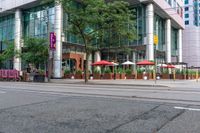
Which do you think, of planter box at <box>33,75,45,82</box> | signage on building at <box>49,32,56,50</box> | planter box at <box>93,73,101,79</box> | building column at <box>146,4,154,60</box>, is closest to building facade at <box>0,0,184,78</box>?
building column at <box>146,4,154,60</box>

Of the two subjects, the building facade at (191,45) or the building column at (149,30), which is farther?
the building facade at (191,45)

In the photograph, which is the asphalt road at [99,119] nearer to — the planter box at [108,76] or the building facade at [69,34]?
the planter box at [108,76]

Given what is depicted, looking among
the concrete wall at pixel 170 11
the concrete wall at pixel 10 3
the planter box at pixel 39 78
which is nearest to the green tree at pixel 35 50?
the planter box at pixel 39 78

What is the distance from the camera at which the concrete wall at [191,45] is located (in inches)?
3050

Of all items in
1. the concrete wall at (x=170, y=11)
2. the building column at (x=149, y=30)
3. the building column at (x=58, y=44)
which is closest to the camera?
the building column at (x=58, y=44)

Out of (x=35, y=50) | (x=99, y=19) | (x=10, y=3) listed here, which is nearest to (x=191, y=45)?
(x=10, y=3)

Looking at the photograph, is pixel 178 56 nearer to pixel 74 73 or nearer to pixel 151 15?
pixel 151 15

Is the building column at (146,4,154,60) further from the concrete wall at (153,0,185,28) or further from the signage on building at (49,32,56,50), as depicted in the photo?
the signage on building at (49,32,56,50)

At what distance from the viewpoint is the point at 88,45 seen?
33.6 meters

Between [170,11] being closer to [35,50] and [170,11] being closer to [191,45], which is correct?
[191,45]

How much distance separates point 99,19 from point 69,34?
1619cm

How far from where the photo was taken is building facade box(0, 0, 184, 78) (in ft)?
152

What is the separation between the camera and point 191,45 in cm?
7738

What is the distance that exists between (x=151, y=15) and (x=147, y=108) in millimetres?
41528
